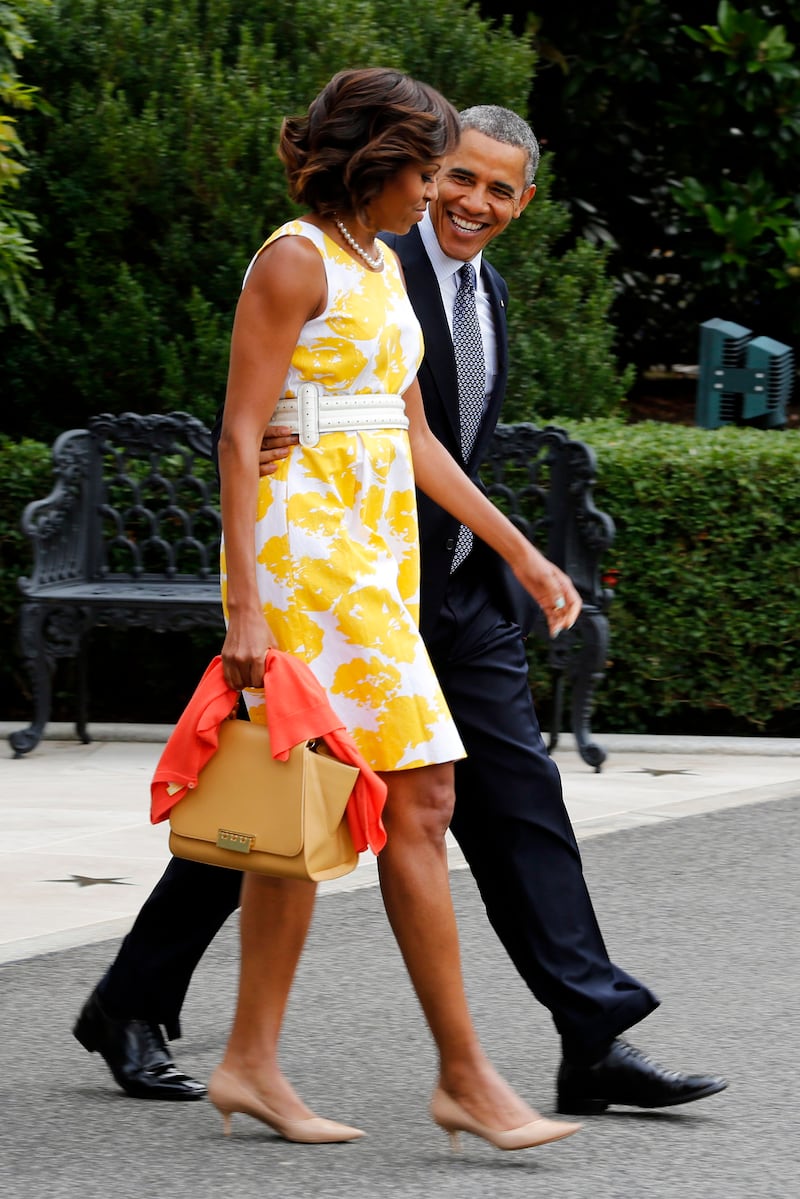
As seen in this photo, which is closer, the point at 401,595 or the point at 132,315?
the point at 401,595

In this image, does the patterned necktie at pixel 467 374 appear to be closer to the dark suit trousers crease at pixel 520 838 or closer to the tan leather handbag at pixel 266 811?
the dark suit trousers crease at pixel 520 838

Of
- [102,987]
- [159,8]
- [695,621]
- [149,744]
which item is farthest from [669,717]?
[102,987]

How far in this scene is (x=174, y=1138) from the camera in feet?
11.9

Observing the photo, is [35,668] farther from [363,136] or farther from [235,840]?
[363,136]

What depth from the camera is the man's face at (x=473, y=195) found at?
3830 millimetres

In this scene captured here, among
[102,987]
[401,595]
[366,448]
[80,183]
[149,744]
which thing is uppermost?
[80,183]

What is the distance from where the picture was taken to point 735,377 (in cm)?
942

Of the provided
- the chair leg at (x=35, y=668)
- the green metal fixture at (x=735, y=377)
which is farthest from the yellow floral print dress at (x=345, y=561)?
the green metal fixture at (x=735, y=377)

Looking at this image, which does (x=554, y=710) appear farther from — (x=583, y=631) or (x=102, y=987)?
(x=102, y=987)

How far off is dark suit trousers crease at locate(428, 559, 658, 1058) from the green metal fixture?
5.70m

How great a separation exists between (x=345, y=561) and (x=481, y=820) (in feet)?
2.26

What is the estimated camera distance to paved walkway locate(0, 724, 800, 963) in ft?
17.3

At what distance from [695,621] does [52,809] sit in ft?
9.03

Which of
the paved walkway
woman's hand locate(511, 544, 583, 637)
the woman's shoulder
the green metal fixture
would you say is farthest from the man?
the green metal fixture
